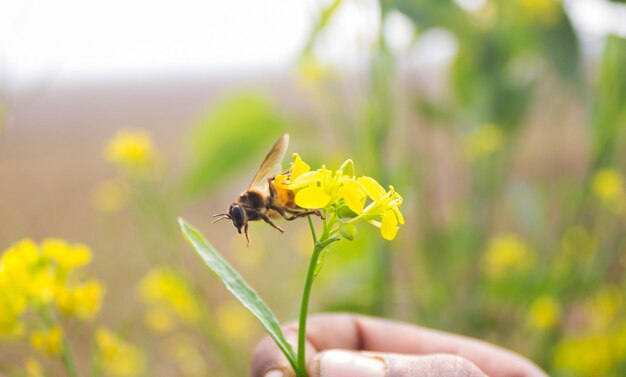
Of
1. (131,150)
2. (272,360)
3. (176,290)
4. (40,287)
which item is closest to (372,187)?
(272,360)

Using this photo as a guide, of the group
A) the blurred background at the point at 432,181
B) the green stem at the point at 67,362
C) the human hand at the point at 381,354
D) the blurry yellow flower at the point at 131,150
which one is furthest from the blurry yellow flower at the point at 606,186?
the green stem at the point at 67,362

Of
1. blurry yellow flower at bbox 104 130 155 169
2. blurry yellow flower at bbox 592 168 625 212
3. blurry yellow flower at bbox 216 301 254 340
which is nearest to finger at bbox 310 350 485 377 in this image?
blurry yellow flower at bbox 104 130 155 169

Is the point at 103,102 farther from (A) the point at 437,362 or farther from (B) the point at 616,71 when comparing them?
(A) the point at 437,362

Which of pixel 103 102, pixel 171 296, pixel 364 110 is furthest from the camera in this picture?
pixel 103 102

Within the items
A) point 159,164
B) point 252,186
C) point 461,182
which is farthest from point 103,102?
point 252,186

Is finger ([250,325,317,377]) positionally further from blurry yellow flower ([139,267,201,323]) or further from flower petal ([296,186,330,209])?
blurry yellow flower ([139,267,201,323])

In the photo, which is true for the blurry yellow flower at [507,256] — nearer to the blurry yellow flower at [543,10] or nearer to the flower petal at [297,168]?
the blurry yellow flower at [543,10]
